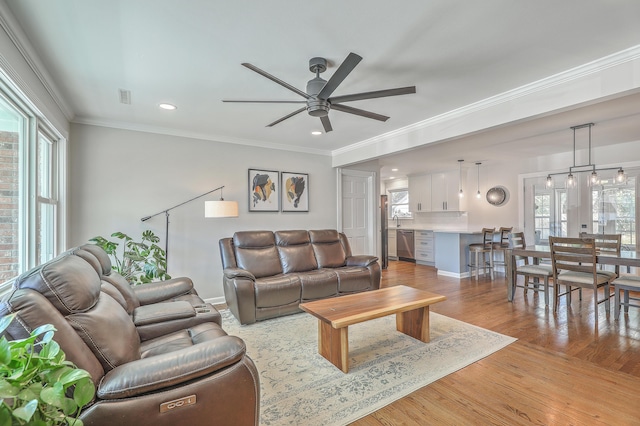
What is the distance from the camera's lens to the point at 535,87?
8.75ft

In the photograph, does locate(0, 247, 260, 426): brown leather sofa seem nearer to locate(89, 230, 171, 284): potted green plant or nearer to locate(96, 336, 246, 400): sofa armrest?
locate(96, 336, 246, 400): sofa armrest

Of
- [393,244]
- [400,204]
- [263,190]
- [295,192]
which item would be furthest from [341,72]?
[400,204]

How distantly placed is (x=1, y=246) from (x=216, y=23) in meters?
2.08

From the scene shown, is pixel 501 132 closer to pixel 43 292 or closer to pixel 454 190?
pixel 454 190

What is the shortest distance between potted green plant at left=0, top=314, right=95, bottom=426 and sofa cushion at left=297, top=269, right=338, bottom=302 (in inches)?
116

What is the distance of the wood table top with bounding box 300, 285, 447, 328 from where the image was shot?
2355mm

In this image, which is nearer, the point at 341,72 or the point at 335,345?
the point at 341,72

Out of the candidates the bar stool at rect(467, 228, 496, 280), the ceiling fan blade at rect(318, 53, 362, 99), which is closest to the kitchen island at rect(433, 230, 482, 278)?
the bar stool at rect(467, 228, 496, 280)

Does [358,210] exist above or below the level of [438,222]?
above

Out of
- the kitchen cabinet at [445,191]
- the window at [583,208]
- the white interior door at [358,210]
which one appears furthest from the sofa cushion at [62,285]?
the window at [583,208]

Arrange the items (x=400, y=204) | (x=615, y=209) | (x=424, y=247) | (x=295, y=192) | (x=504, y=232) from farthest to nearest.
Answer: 1. (x=400, y=204)
2. (x=424, y=247)
3. (x=504, y=232)
4. (x=615, y=209)
5. (x=295, y=192)

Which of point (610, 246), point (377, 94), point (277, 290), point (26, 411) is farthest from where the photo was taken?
point (610, 246)

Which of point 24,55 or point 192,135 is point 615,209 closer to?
point 192,135

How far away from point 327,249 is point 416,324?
1904 millimetres
